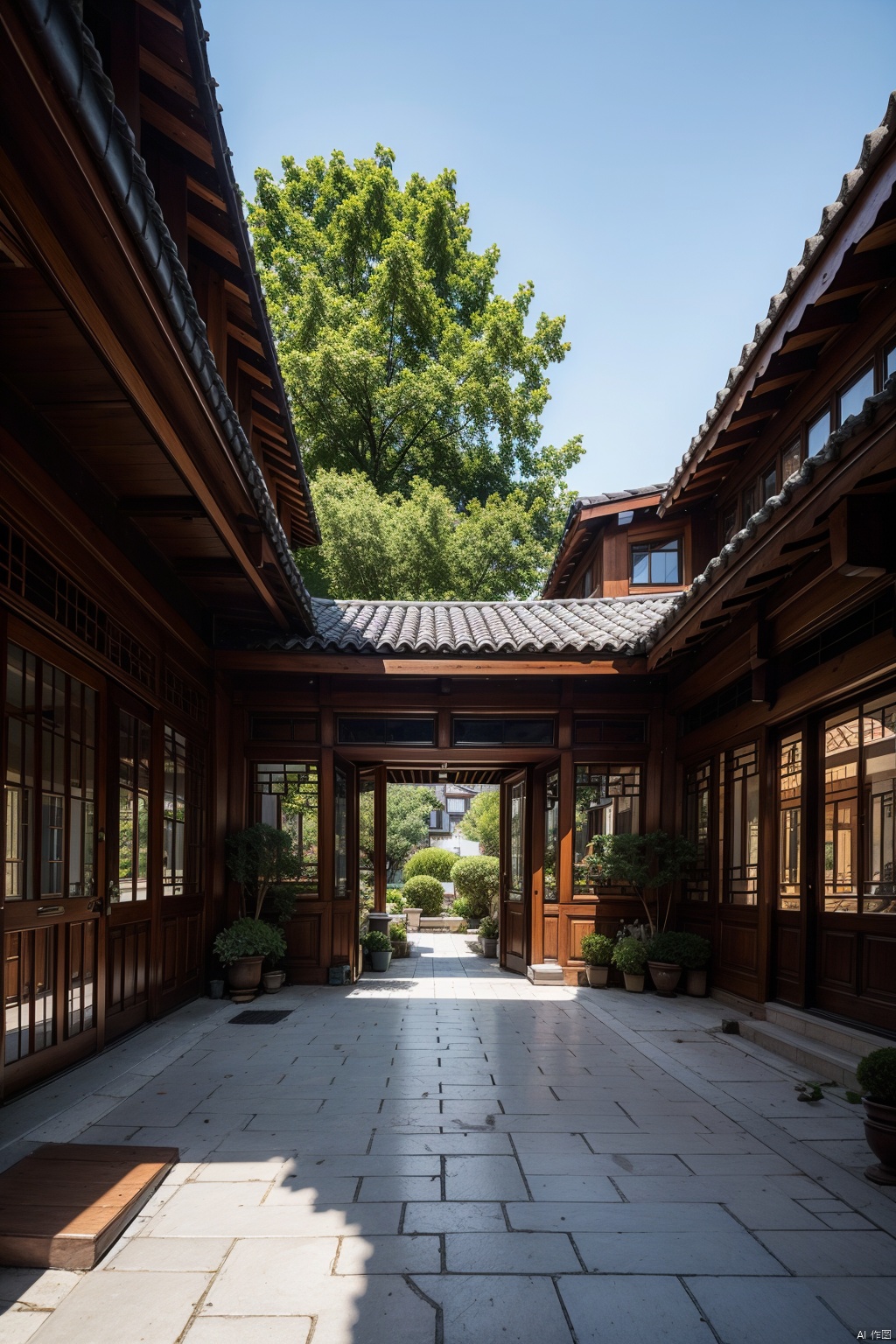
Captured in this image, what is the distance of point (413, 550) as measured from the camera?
18.5m

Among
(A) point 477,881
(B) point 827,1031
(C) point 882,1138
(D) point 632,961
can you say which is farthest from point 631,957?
(A) point 477,881

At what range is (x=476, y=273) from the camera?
2388 centimetres

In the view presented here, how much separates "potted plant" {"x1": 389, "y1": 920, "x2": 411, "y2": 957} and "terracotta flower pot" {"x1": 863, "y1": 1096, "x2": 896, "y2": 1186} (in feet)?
31.1

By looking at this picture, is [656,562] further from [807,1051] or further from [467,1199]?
[467,1199]

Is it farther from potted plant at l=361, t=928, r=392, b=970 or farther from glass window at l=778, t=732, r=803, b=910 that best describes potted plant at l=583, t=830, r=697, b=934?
potted plant at l=361, t=928, r=392, b=970

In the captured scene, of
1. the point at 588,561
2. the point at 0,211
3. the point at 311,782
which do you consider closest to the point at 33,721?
the point at 0,211

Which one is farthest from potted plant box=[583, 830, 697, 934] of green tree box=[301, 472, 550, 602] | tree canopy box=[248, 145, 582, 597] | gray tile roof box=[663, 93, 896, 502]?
tree canopy box=[248, 145, 582, 597]

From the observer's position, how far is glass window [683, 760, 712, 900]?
8.55m

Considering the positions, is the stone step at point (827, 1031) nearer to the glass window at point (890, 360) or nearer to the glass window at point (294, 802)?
the glass window at point (890, 360)

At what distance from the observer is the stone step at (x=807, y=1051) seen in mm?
5125

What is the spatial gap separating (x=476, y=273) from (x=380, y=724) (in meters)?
18.0

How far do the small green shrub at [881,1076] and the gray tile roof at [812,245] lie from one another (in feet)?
13.7

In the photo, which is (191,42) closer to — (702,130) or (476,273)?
(702,130)

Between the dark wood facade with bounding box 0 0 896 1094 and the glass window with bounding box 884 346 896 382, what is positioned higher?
the glass window with bounding box 884 346 896 382
